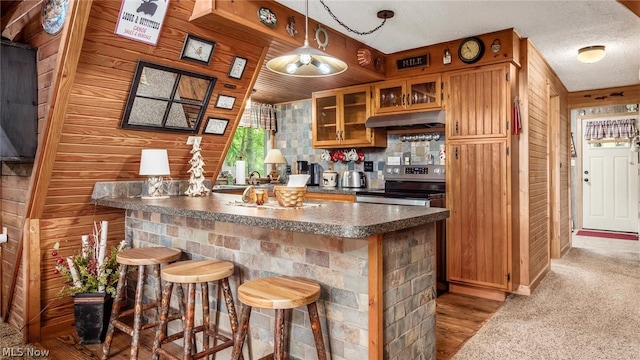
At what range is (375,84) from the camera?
4.15m

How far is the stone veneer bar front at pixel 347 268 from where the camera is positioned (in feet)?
5.24

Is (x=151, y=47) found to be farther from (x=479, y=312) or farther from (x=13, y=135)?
(x=479, y=312)

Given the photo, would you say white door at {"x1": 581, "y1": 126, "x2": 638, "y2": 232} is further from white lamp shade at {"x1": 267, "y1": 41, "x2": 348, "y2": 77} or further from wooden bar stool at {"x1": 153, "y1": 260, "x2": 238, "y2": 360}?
wooden bar stool at {"x1": 153, "y1": 260, "x2": 238, "y2": 360}

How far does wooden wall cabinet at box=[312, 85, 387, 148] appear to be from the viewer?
4336mm

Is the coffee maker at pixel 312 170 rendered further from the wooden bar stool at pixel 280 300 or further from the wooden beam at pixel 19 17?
the wooden bar stool at pixel 280 300

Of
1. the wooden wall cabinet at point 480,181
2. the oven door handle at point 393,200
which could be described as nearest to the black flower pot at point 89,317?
the oven door handle at point 393,200

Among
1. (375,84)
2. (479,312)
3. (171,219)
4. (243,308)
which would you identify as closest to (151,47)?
(171,219)

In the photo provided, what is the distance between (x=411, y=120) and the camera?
3799 mm

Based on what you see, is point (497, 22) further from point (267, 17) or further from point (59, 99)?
point (59, 99)

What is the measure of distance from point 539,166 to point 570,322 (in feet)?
5.54

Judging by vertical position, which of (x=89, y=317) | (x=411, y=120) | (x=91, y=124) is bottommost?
(x=89, y=317)

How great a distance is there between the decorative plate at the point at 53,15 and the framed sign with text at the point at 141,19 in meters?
0.28

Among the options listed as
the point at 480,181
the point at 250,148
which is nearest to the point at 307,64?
the point at 480,181

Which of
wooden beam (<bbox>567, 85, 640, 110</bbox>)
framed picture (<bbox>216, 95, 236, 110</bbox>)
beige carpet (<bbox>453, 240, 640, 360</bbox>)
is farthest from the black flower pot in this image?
wooden beam (<bbox>567, 85, 640, 110</bbox>)
